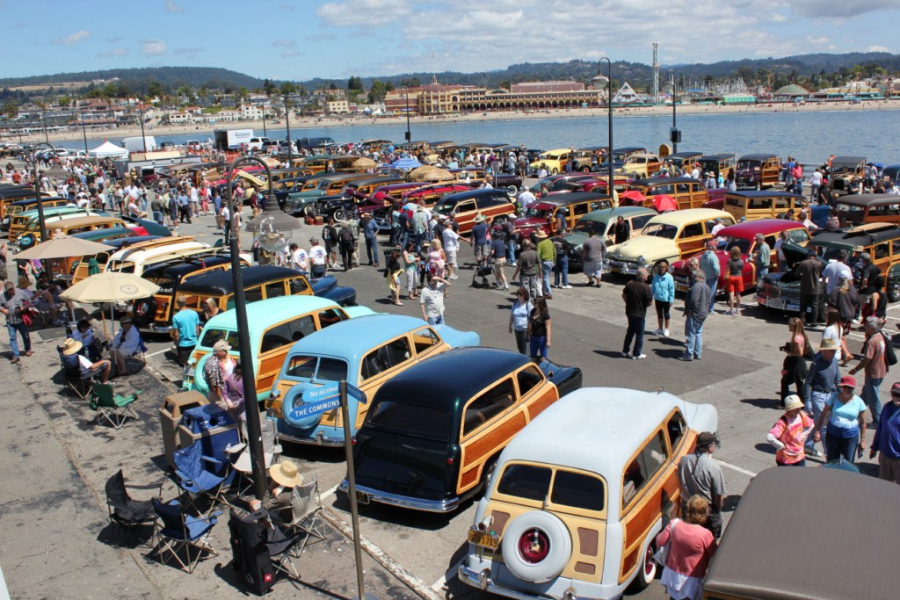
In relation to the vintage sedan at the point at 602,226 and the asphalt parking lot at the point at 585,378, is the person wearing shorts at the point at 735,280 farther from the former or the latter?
the vintage sedan at the point at 602,226

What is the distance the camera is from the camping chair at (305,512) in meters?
8.12

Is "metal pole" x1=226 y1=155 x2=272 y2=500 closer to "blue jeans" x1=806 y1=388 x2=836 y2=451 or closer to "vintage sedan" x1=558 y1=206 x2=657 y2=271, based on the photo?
"blue jeans" x1=806 y1=388 x2=836 y2=451

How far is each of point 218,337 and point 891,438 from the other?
960 centimetres

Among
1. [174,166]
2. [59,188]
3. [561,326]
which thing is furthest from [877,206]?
[174,166]

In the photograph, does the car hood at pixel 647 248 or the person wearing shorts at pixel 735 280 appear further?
the car hood at pixel 647 248

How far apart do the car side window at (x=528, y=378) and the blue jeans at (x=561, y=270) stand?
9827 millimetres

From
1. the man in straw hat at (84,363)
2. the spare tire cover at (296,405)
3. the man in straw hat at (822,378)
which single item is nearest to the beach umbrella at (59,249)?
the man in straw hat at (84,363)

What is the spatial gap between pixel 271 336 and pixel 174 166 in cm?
4250

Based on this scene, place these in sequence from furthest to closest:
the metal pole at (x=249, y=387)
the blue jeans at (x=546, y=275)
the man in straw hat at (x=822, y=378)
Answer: the blue jeans at (x=546, y=275) < the man in straw hat at (x=822, y=378) < the metal pole at (x=249, y=387)

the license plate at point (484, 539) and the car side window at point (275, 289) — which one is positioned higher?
the car side window at point (275, 289)

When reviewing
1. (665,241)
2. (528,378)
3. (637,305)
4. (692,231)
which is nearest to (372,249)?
(665,241)

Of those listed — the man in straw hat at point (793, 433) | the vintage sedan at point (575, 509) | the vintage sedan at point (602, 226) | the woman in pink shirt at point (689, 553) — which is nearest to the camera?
the woman in pink shirt at point (689, 553)

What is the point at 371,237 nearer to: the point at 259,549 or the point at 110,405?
the point at 110,405

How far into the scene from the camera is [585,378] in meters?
13.0
